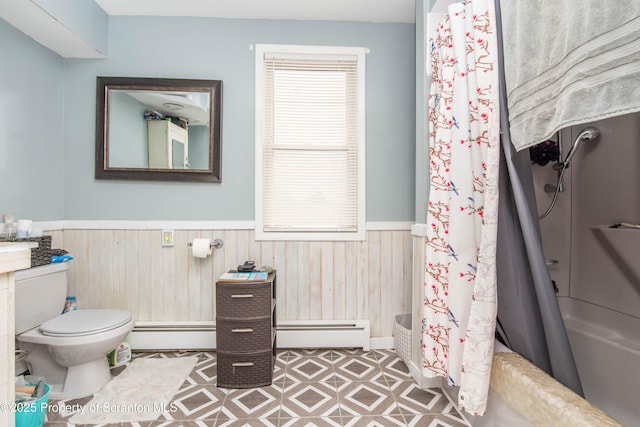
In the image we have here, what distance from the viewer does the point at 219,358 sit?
5.98ft

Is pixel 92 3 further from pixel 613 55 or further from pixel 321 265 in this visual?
pixel 613 55

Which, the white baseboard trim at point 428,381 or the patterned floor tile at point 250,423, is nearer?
the patterned floor tile at point 250,423

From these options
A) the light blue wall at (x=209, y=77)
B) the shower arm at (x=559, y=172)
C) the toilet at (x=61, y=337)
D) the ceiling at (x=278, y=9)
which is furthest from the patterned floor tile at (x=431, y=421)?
the ceiling at (x=278, y=9)

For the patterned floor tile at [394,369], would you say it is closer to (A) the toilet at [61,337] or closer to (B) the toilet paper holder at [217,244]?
(B) the toilet paper holder at [217,244]

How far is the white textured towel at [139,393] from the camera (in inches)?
60.9

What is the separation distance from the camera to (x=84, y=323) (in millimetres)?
1722

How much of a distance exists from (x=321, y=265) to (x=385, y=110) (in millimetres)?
1271

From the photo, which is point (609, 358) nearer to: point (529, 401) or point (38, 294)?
point (529, 401)

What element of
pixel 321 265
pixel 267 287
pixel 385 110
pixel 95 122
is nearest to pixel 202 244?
pixel 267 287

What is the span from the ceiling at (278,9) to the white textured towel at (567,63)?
1.28 meters

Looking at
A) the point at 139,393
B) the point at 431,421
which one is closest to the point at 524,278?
the point at 431,421

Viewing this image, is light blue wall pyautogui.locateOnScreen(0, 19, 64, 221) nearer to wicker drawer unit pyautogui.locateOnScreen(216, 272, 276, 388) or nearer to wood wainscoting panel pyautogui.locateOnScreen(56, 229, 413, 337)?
wood wainscoting panel pyautogui.locateOnScreen(56, 229, 413, 337)

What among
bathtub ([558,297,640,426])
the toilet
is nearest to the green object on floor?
the toilet

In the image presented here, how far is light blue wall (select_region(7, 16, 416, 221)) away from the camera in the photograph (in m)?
2.26
